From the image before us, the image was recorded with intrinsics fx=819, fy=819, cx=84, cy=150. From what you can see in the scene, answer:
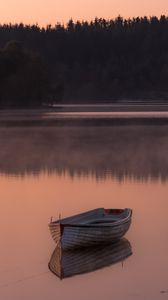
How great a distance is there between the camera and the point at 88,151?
4628 cm

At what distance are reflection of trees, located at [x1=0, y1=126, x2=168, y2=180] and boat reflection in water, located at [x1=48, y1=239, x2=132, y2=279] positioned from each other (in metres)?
13.2

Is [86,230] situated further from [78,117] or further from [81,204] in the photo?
[78,117]

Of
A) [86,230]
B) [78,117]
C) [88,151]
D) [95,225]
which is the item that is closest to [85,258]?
[86,230]

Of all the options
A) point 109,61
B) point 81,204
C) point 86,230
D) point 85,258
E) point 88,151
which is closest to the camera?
point 85,258

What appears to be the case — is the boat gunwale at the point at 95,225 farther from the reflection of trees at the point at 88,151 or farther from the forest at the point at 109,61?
the forest at the point at 109,61

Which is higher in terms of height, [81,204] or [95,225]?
[95,225]

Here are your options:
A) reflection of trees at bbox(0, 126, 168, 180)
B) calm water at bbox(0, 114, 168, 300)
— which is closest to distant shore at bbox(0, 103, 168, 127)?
reflection of trees at bbox(0, 126, 168, 180)

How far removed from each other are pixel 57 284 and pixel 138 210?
26.2ft

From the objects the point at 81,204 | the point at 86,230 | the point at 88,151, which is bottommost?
the point at 88,151

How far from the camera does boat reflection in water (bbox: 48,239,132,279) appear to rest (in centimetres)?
1730

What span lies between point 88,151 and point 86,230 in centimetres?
2796

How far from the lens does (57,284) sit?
1619 centimetres

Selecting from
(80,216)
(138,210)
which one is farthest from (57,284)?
(138,210)

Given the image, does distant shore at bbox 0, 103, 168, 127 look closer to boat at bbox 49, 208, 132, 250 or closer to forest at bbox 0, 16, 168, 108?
forest at bbox 0, 16, 168, 108
